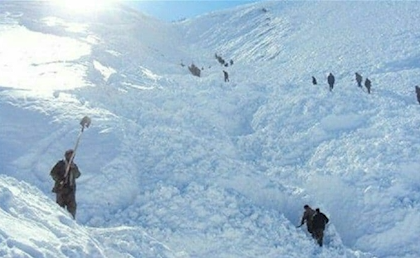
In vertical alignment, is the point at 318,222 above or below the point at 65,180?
below

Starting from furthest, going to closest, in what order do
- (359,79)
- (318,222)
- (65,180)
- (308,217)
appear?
(359,79), (308,217), (318,222), (65,180)

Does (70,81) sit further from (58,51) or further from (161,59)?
(161,59)

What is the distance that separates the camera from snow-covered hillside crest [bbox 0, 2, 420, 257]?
14.3m

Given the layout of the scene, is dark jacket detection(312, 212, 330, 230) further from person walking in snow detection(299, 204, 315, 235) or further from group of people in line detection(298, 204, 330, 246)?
person walking in snow detection(299, 204, 315, 235)

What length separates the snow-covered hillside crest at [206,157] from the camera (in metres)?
14.3

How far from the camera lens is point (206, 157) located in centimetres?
1919

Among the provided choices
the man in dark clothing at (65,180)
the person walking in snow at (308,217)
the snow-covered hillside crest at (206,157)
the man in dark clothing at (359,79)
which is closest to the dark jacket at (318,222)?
the person walking in snow at (308,217)

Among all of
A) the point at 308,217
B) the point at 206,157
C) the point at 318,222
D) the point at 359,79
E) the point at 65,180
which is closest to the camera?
the point at 65,180

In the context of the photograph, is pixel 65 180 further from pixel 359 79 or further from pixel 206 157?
pixel 359 79

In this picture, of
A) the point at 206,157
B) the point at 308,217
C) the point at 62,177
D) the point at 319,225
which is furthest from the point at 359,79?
the point at 62,177

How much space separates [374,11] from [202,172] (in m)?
43.8

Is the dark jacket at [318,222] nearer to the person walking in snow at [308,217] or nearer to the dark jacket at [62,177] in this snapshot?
the person walking in snow at [308,217]

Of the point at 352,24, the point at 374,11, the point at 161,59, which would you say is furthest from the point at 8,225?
the point at 374,11

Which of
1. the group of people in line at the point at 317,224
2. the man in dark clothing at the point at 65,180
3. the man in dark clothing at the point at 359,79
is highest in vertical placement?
the man in dark clothing at the point at 359,79
